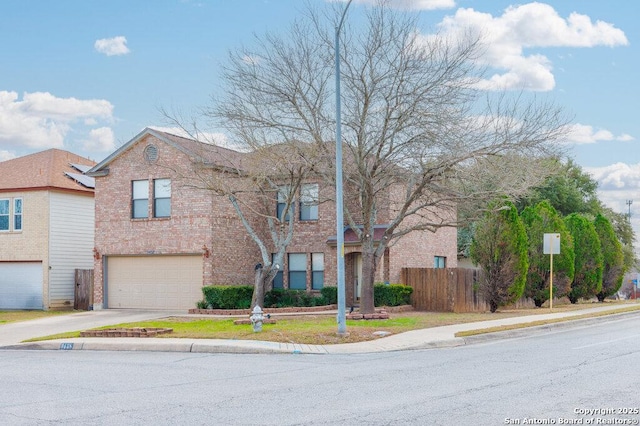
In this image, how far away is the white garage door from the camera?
102 feet

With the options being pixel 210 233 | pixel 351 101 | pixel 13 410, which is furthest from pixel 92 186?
pixel 13 410

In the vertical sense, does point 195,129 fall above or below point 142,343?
above

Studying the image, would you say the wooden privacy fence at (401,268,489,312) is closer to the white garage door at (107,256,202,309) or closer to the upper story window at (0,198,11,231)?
the white garage door at (107,256,202,309)

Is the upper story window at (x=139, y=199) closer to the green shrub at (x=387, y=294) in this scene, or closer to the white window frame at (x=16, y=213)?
the white window frame at (x=16, y=213)

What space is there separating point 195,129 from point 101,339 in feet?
29.3

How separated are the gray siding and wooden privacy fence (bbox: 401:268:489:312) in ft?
50.4

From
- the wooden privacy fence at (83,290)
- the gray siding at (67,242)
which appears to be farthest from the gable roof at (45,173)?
the wooden privacy fence at (83,290)

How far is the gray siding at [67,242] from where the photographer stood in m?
34.1

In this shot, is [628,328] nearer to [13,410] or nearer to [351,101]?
[351,101]

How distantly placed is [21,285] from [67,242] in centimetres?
274

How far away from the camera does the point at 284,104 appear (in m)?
24.3

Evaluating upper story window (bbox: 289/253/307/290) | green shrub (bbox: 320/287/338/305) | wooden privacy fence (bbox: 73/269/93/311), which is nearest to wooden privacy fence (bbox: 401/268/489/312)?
green shrub (bbox: 320/287/338/305)

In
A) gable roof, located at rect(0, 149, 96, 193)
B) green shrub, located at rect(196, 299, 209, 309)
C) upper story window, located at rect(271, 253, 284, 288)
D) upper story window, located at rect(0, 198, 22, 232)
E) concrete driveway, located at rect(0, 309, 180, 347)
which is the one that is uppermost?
gable roof, located at rect(0, 149, 96, 193)

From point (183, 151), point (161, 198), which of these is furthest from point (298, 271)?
point (183, 151)
